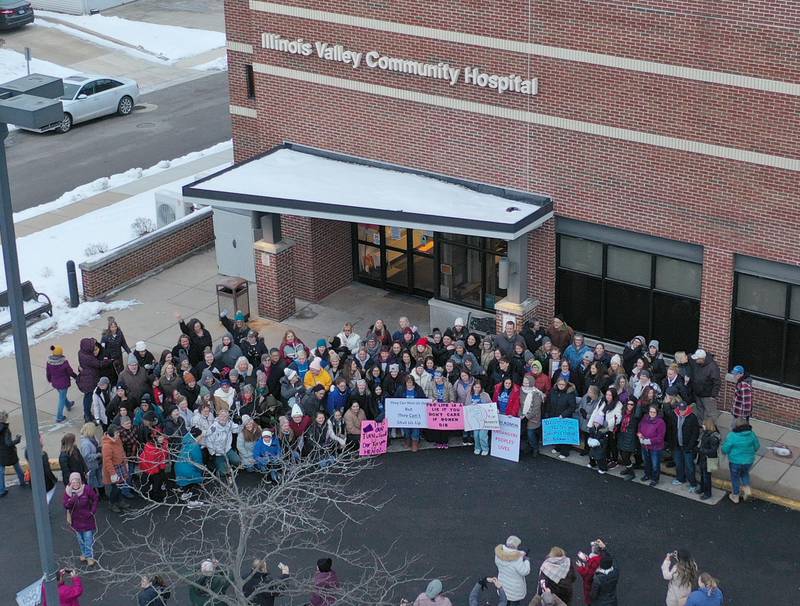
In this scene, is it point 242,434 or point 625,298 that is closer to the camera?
point 242,434

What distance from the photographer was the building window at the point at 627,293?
23141 mm

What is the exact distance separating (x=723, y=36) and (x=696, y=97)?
1.13 meters

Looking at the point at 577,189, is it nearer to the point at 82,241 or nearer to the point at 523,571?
the point at 523,571

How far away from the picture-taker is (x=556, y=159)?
23.4m

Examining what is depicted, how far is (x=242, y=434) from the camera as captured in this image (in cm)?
2070

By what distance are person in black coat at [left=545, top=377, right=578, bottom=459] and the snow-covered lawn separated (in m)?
11.4

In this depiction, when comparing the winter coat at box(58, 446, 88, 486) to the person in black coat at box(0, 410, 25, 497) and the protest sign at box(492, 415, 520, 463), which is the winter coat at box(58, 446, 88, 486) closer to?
the person in black coat at box(0, 410, 25, 497)

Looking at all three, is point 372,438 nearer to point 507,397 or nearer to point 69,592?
point 507,397

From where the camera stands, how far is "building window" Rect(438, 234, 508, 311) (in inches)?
1019

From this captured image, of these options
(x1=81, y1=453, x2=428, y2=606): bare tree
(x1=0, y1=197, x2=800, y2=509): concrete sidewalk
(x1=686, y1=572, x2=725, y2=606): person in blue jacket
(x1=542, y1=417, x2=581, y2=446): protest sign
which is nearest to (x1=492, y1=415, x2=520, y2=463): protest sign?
(x1=542, y1=417, x2=581, y2=446): protest sign

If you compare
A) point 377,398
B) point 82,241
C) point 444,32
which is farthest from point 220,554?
point 82,241

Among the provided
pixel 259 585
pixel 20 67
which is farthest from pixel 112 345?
pixel 20 67

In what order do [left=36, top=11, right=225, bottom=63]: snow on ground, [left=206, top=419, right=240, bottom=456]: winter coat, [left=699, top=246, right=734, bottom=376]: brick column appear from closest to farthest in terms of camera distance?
[left=206, top=419, right=240, bottom=456]: winter coat
[left=699, top=246, right=734, bottom=376]: brick column
[left=36, top=11, right=225, bottom=63]: snow on ground

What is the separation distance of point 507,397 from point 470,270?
17.6 feet
